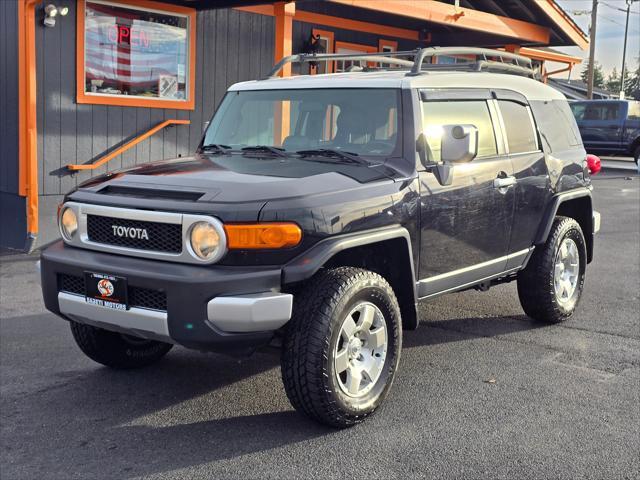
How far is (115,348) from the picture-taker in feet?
16.9

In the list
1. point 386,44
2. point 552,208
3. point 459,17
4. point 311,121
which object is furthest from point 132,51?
point 552,208

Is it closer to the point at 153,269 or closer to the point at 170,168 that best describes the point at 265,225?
the point at 153,269

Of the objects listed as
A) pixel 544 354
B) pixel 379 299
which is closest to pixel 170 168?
pixel 379 299

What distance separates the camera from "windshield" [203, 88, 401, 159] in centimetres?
500

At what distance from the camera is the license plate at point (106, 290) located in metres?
4.10

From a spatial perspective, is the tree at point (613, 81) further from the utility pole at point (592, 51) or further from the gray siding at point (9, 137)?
the gray siding at point (9, 137)

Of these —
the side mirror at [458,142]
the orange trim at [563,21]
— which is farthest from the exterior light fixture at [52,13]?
the orange trim at [563,21]

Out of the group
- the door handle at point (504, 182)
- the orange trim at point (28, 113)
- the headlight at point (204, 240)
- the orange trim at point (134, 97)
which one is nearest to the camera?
the headlight at point (204, 240)

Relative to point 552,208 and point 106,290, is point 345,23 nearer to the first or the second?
point 552,208

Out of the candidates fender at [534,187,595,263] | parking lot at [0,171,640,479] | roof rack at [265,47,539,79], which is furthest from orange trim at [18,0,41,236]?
fender at [534,187,595,263]

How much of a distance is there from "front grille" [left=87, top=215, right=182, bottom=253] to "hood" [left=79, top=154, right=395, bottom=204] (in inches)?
6.1

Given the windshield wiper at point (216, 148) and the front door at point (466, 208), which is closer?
the front door at point (466, 208)

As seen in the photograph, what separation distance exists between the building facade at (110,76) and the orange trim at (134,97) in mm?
14

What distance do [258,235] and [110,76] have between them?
24.1 feet
